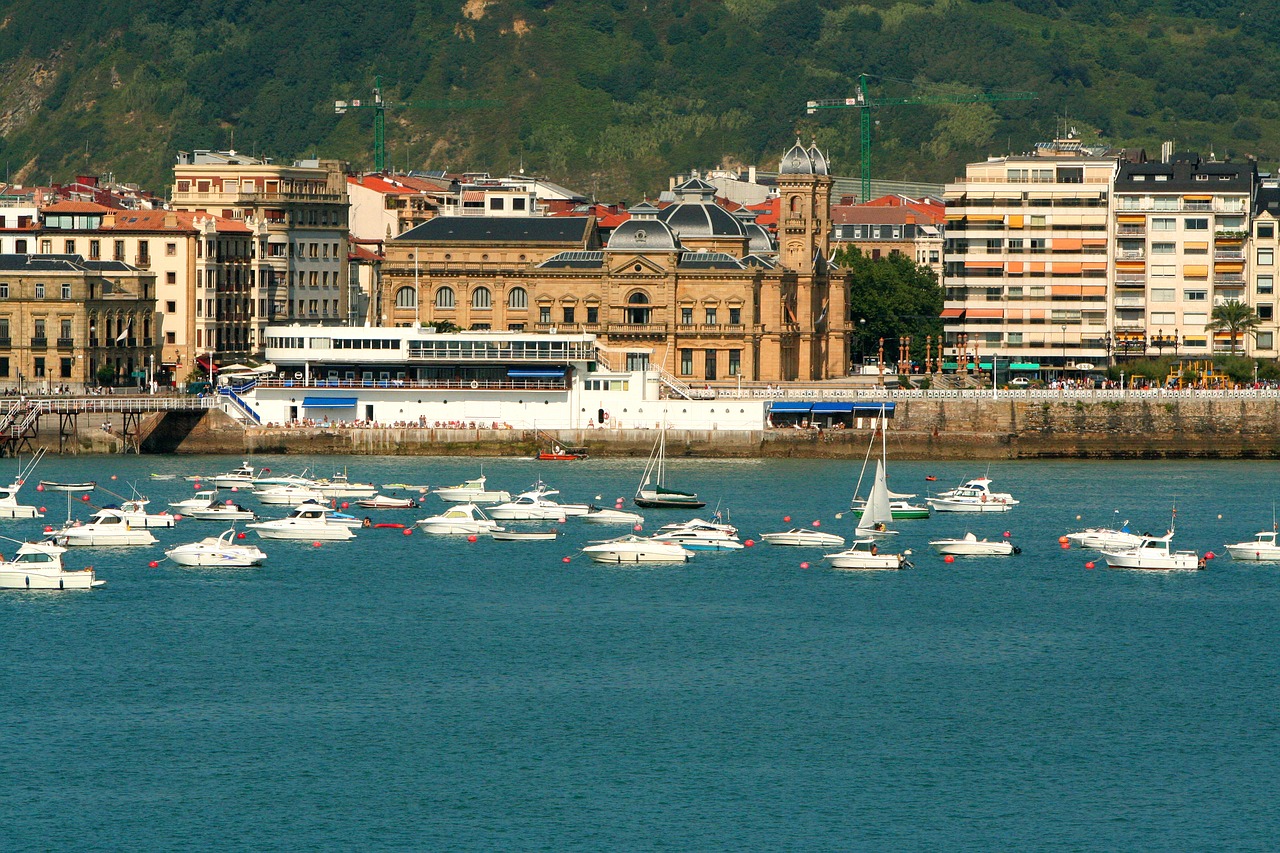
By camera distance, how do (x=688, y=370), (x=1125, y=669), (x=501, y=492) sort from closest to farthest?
(x=1125, y=669) < (x=501, y=492) < (x=688, y=370)

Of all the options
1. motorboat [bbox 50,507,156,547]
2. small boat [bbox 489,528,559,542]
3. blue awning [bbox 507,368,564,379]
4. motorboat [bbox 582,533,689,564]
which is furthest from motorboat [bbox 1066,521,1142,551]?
blue awning [bbox 507,368,564,379]

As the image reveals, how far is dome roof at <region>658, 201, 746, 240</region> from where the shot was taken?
180 metres

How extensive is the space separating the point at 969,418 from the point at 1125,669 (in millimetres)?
66367

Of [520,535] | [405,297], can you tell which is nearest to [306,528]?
[520,535]

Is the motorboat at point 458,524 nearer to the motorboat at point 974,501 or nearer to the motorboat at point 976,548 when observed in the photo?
the motorboat at point 976,548

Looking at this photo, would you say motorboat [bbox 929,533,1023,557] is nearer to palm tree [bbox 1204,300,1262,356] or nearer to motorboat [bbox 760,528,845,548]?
motorboat [bbox 760,528,845,548]

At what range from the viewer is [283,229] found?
604 feet

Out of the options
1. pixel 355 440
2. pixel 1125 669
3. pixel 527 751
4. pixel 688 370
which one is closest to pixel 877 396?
pixel 688 370

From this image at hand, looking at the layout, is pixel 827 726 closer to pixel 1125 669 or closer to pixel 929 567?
pixel 1125 669

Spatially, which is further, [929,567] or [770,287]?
[770,287]

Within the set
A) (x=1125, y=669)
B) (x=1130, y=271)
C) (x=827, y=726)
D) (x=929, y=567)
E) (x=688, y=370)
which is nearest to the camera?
(x=827, y=726)

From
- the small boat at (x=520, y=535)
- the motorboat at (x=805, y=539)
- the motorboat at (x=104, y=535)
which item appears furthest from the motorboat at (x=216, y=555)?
the motorboat at (x=805, y=539)

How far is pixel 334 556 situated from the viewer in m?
107

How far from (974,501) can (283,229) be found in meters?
78.2
